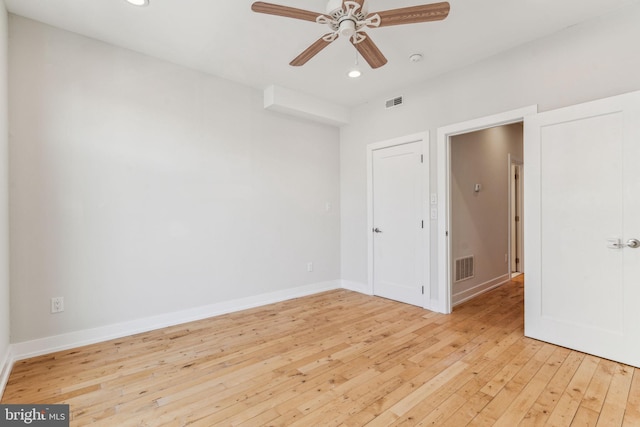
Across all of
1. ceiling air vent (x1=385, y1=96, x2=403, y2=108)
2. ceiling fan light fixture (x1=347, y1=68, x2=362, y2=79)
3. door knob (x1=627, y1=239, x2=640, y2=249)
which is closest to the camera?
door knob (x1=627, y1=239, x2=640, y2=249)

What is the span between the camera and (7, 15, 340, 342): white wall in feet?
8.45

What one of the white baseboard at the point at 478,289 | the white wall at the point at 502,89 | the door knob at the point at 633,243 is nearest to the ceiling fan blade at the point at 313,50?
the white wall at the point at 502,89

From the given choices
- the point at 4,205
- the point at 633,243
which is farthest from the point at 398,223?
the point at 4,205

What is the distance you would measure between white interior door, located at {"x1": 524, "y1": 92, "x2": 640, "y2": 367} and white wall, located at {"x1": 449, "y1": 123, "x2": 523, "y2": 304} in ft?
3.39

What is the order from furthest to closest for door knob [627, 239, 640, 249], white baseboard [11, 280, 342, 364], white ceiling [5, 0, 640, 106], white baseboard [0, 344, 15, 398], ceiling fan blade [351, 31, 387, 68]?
1. white baseboard [11, 280, 342, 364]
2. white ceiling [5, 0, 640, 106]
3. door knob [627, 239, 640, 249]
4. ceiling fan blade [351, 31, 387, 68]
5. white baseboard [0, 344, 15, 398]

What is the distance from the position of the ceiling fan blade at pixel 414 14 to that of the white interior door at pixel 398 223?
2013 mm

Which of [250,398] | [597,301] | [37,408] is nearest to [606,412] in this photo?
[597,301]

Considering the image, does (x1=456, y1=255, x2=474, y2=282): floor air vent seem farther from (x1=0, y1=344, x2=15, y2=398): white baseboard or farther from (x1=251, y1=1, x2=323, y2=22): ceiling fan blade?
(x1=0, y1=344, x2=15, y2=398): white baseboard

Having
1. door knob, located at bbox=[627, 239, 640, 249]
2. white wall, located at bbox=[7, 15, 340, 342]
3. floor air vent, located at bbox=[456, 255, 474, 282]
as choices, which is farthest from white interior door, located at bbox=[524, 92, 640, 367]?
white wall, located at bbox=[7, 15, 340, 342]

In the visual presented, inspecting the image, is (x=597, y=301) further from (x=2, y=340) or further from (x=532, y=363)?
(x=2, y=340)

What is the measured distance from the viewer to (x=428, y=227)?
373cm

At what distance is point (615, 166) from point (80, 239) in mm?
4567

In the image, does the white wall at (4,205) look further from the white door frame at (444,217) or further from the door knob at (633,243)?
the door knob at (633,243)

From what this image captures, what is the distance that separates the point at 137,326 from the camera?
3.05m
